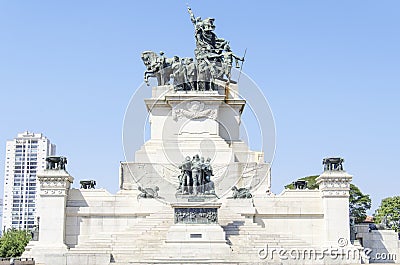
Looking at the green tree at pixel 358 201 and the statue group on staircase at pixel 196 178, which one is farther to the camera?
the green tree at pixel 358 201

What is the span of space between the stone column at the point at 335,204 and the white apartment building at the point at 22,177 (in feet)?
298

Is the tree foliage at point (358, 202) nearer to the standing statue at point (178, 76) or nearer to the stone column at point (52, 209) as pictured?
the standing statue at point (178, 76)

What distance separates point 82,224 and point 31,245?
3425 millimetres

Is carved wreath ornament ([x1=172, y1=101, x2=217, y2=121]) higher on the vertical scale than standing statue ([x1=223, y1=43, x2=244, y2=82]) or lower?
lower

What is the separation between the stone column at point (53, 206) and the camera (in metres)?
38.5

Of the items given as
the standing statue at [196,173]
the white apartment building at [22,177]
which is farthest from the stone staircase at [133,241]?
the white apartment building at [22,177]

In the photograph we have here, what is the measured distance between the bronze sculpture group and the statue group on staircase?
1346 centimetres

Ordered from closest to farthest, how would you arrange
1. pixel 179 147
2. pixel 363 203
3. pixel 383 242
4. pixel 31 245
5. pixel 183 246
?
pixel 183 246, pixel 31 245, pixel 383 242, pixel 179 147, pixel 363 203

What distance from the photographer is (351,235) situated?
128 ft

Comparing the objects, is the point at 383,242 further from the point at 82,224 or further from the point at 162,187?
the point at 82,224

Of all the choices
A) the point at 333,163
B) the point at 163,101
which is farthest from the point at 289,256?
the point at 163,101

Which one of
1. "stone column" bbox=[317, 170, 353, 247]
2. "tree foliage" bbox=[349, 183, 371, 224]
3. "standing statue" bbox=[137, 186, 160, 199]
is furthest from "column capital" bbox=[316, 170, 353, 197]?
"tree foliage" bbox=[349, 183, 371, 224]

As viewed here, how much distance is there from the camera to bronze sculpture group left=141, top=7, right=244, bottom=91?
4819 centimetres

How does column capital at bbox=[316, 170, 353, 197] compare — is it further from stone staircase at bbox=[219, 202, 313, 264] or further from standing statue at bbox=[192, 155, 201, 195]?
standing statue at bbox=[192, 155, 201, 195]
